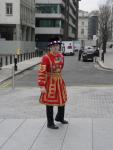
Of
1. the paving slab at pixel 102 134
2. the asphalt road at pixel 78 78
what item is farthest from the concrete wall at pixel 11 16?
the paving slab at pixel 102 134

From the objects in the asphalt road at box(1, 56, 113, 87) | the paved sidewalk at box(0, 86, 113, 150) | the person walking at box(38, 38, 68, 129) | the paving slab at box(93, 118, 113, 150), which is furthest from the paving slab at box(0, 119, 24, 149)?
the asphalt road at box(1, 56, 113, 87)

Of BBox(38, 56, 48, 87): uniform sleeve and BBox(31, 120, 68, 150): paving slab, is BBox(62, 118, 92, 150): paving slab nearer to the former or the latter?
BBox(31, 120, 68, 150): paving slab

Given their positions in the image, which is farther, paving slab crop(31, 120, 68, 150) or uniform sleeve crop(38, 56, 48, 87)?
uniform sleeve crop(38, 56, 48, 87)

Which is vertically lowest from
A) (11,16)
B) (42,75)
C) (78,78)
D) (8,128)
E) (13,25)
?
(78,78)

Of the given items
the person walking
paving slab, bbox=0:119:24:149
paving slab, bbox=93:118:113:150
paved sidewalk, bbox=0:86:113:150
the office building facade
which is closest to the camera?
paving slab, bbox=93:118:113:150

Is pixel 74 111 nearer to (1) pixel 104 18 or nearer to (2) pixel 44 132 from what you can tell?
(2) pixel 44 132

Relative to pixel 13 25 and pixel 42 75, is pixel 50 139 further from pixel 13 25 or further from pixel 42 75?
pixel 13 25

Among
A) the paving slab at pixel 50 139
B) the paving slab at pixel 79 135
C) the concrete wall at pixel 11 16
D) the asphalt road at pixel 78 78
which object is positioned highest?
the concrete wall at pixel 11 16

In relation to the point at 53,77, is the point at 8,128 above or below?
below

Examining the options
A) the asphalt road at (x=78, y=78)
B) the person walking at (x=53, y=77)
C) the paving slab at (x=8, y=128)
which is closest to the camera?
the paving slab at (x=8, y=128)

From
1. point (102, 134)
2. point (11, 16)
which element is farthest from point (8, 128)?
point (11, 16)

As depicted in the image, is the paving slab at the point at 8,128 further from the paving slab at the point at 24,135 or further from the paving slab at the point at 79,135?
the paving slab at the point at 79,135

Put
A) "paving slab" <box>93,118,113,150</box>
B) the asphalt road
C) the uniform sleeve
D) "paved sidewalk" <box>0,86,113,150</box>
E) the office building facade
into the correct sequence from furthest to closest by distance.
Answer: the office building facade
the asphalt road
the uniform sleeve
"paved sidewalk" <box>0,86,113,150</box>
"paving slab" <box>93,118,113,150</box>

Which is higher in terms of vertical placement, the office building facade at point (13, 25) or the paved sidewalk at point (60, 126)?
the office building facade at point (13, 25)
